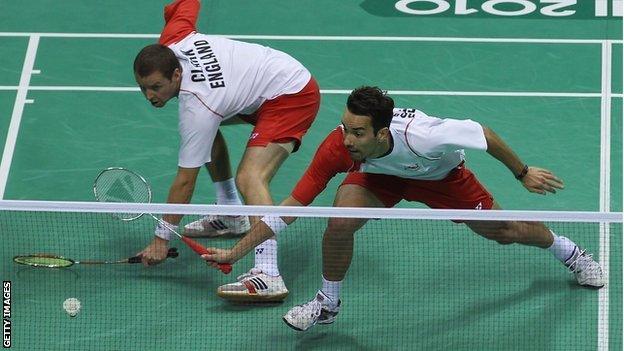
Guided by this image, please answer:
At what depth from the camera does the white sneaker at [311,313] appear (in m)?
9.34

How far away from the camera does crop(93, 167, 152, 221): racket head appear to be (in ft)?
33.5

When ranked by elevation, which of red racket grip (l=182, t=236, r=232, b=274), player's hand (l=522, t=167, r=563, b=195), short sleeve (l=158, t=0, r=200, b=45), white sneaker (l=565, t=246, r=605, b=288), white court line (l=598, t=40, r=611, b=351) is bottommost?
white court line (l=598, t=40, r=611, b=351)

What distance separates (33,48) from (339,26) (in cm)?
265

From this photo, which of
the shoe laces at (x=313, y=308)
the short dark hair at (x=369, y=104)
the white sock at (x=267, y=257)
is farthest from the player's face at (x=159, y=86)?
the shoe laces at (x=313, y=308)

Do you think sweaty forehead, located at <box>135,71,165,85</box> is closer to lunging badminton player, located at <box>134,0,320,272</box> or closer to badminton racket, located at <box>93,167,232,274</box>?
lunging badminton player, located at <box>134,0,320,272</box>

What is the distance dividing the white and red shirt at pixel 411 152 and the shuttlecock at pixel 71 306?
1598 millimetres

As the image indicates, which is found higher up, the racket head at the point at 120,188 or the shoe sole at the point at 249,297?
the racket head at the point at 120,188

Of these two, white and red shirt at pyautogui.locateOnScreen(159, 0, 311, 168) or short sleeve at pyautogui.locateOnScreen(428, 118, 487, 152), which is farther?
white and red shirt at pyautogui.locateOnScreen(159, 0, 311, 168)

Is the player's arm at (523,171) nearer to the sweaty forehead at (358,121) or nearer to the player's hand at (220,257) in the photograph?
the sweaty forehead at (358,121)

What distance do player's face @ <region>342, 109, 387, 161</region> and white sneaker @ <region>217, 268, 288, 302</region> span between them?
1192 millimetres

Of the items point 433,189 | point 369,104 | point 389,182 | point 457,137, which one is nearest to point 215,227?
point 389,182

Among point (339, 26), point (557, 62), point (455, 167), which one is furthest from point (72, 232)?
point (557, 62)

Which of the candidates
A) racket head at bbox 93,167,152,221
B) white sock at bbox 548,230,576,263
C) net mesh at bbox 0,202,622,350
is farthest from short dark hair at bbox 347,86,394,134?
racket head at bbox 93,167,152,221

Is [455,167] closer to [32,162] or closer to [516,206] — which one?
[516,206]
